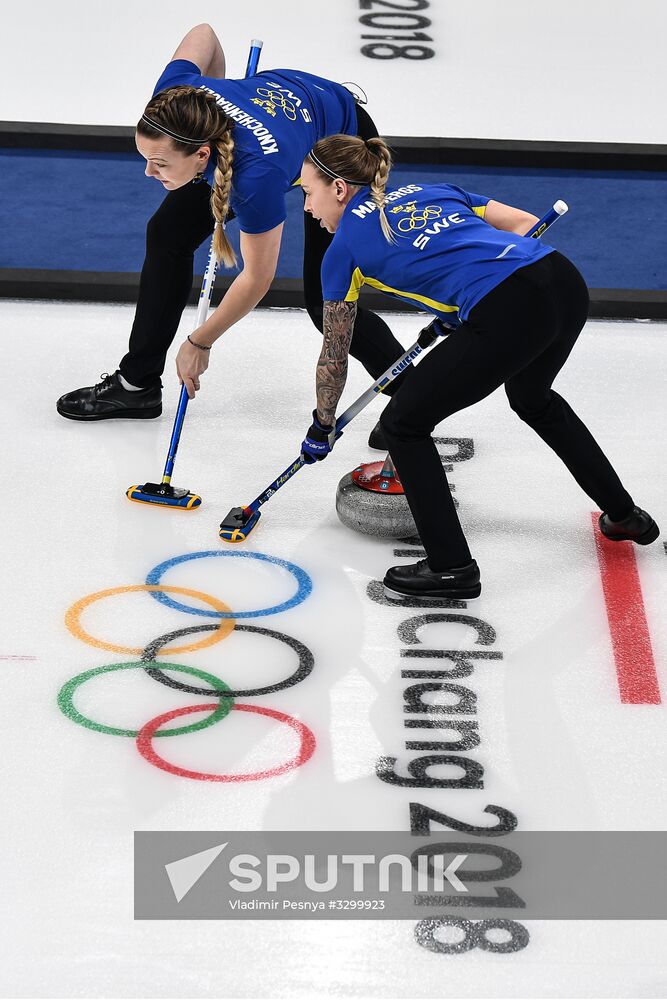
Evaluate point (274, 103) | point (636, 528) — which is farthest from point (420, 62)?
point (636, 528)

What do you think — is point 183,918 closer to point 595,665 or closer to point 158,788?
point 158,788

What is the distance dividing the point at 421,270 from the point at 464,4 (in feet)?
18.7

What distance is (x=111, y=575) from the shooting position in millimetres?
3289

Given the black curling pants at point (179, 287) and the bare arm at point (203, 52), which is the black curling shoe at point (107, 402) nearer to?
the black curling pants at point (179, 287)

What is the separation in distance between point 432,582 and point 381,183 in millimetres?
926

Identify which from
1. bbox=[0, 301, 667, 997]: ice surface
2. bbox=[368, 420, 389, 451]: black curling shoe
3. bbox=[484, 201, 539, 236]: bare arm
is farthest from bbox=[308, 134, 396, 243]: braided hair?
bbox=[368, 420, 389, 451]: black curling shoe

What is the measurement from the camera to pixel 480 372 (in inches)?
119

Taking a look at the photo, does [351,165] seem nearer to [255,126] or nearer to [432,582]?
[255,126]

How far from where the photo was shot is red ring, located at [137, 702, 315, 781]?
2.62 m

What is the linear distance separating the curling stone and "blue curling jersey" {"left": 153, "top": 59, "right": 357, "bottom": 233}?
69 cm

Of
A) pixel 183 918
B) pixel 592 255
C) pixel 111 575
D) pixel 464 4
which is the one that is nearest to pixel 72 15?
pixel 464 4

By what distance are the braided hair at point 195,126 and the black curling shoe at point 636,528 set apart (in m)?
1.26

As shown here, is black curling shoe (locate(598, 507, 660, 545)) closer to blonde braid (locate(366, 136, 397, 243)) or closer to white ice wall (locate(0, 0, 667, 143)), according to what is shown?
blonde braid (locate(366, 136, 397, 243))

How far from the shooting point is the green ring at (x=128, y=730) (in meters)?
2.74
